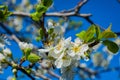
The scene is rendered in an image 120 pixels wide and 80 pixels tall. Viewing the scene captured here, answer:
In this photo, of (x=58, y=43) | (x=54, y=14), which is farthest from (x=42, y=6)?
(x=54, y=14)

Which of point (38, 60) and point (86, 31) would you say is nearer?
point (86, 31)

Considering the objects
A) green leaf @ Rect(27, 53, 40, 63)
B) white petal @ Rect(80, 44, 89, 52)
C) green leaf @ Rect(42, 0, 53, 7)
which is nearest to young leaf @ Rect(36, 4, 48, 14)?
green leaf @ Rect(42, 0, 53, 7)

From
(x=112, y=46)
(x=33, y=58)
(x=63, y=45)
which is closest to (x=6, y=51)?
(x=33, y=58)

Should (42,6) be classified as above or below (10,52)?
above

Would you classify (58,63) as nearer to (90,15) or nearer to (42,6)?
(42,6)

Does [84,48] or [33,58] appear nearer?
[84,48]

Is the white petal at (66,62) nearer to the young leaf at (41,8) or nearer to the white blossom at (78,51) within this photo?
the white blossom at (78,51)

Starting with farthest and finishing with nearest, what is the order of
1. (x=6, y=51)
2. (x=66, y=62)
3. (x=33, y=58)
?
1. (x=6, y=51)
2. (x=33, y=58)
3. (x=66, y=62)

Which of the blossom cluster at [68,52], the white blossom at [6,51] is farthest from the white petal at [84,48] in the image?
the white blossom at [6,51]

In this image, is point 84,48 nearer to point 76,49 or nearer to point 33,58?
point 76,49

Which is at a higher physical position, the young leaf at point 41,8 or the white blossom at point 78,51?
the young leaf at point 41,8

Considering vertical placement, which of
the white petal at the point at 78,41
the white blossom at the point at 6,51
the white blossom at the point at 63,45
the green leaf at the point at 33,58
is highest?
the white blossom at the point at 6,51
